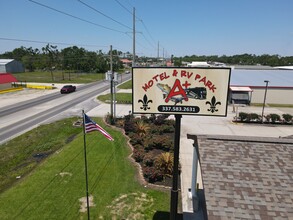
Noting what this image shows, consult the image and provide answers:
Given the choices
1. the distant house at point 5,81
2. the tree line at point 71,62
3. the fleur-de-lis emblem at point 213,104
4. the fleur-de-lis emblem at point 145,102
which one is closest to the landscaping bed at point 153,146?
the fleur-de-lis emblem at point 145,102

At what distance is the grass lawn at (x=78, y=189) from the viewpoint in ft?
36.0

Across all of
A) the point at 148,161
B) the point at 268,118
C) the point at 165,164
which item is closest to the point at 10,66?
the point at 268,118

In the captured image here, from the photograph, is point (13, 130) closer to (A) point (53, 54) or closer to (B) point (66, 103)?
(B) point (66, 103)

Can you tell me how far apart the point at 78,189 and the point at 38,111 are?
2259 centimetres

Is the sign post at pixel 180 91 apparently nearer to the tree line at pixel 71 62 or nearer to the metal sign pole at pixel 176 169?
the metal sign pole at pixel 176 169

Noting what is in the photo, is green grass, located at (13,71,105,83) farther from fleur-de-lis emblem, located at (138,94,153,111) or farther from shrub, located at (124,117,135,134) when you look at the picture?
fleur-de-lis emblem, located at (138,94,153,111)

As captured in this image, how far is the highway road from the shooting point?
24.5m

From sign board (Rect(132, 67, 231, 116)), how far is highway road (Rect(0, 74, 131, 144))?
1726 cm

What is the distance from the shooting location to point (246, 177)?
7625 millimetres

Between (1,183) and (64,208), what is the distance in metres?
5.15

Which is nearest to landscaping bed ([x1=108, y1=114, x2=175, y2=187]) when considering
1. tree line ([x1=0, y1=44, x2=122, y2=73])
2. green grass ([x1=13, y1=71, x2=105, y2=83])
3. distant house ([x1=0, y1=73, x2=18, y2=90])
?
distant house ([x1=0, y1=73, x2=18, y2=90])

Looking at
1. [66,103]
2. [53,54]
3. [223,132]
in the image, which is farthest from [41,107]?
[53,54]

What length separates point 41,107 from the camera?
34.7 meters

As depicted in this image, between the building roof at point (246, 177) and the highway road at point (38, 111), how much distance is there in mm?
19239
